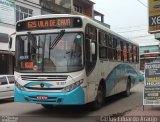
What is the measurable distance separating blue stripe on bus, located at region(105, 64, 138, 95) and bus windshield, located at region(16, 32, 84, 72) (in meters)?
3.46

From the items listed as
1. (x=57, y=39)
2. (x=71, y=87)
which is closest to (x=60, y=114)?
(x=71, y=87)

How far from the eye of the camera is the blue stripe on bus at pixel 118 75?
15836mm

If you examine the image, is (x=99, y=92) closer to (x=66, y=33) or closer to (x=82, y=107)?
(x=82, y=107)

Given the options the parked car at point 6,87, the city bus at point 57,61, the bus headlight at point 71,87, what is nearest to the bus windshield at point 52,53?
the city bus at point 57,61

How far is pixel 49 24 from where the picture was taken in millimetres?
12719

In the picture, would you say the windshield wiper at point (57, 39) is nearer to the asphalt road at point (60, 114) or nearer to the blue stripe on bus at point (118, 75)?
the asphalt road at point (60, 114)

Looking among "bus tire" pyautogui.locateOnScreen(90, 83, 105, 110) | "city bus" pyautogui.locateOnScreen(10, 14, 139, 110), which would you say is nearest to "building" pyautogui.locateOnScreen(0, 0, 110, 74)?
"bus tire" pyautogui.locateOnScreen(90, 83, 105, 110)

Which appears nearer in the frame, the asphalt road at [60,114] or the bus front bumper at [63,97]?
the bus front bumper at [63,97]

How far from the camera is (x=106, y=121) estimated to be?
448 inches

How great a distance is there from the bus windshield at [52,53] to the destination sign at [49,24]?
0.28m

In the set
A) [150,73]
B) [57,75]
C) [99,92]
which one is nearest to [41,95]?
[57,75]

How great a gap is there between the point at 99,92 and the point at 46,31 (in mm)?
3365

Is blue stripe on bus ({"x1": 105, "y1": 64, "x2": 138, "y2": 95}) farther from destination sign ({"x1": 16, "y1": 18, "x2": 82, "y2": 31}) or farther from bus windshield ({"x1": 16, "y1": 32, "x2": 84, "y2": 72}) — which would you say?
destination sign ({"x1": 16, "y1": 18, "x2": 82, "y2": 31})

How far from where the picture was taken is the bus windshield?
12227 mm
